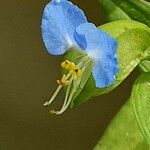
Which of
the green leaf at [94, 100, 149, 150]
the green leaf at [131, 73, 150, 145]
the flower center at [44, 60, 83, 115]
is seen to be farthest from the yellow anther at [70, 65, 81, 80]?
the green leaf at [94, 100, 149, 150]

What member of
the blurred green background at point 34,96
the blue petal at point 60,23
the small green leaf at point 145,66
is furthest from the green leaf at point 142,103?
the blurred green background at point 34,96

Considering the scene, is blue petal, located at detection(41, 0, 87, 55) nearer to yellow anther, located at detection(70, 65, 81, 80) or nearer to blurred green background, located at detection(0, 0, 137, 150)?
yellow anther, located at detection(70, 65, 81, 80)

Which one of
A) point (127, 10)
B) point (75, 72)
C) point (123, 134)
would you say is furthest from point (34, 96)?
point (75, 72)

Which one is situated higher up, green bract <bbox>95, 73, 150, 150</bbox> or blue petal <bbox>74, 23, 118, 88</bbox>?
blue petal <bbox>74, 23, 118, 88</bbox>

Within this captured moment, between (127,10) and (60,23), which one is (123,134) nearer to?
(127,10)

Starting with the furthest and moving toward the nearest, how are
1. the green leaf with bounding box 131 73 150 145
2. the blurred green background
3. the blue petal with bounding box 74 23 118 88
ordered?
1. the blurred green background
2. the green leaf with bounding box 131 73 150 145
3. the blue petal with bounding box 74 23 118 88

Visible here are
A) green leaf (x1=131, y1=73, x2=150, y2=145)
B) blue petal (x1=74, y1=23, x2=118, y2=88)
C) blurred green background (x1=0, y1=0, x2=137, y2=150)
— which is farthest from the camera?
blurred green background (x1=0, y1=0, x2=137, y2=150)
